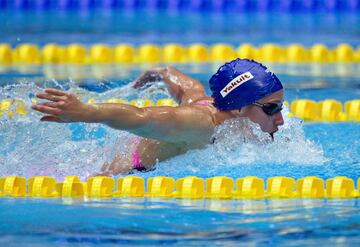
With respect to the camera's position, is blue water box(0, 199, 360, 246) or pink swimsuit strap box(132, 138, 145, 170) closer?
blue water box(0, 199, 360, 246)

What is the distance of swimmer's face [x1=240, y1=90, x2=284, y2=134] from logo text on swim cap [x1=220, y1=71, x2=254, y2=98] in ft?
0.38

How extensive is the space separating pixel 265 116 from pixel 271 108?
1.9 inches

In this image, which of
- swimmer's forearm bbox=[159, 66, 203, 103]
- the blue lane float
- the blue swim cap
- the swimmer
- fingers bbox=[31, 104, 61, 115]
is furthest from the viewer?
the blue lane float

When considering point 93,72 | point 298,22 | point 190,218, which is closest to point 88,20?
point 298,22

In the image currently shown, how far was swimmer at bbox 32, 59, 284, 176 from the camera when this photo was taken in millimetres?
3967

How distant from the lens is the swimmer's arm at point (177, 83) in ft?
16.5

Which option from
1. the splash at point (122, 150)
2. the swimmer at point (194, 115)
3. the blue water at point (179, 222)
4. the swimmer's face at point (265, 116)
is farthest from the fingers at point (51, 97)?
the swimmer's face at point (265, 116)

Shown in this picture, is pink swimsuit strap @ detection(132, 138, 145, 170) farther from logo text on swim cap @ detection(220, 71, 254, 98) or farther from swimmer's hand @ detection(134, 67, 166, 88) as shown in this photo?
swimmer's hand @ detection(134, 67, 166, 88)

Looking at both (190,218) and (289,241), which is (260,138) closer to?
(190,218)

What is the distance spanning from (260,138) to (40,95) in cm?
121

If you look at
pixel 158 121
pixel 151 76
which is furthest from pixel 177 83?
pixel 158 121

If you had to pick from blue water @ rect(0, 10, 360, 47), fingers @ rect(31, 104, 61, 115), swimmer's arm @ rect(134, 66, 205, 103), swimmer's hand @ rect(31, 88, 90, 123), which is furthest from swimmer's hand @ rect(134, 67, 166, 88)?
blue water @ rect(0, 10, 360, 47)

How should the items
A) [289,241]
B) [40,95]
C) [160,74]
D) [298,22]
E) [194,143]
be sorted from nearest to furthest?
[289,241]
[40,95]
[194,143]
[160,74]
[298,22]

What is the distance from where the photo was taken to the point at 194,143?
14.4 feet
